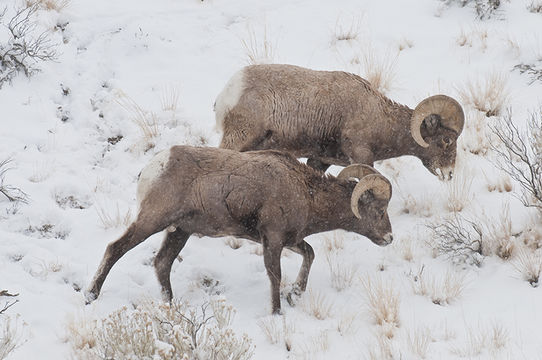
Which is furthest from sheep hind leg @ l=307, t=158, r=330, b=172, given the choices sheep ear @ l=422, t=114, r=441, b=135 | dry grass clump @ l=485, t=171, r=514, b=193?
dry grass clump @ l=485, t=171, r=514, b=193

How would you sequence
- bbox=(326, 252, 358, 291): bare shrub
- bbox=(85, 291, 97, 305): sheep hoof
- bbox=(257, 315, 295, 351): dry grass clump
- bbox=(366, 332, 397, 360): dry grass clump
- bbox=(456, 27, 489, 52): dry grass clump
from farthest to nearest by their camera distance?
bbox=(456, 27, 489, 52): dry grass clump
bbox=(326, 252, 358, 291): bare shrub
bbox=(85, 291, 97, 305): sheep hoof
bbox=(257, 315, 295, 351): dry grass clump
bbox=(366, 332, 397, 360): dry grass clump

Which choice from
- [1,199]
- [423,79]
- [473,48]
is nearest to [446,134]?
[423,79]

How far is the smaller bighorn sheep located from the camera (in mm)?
7738

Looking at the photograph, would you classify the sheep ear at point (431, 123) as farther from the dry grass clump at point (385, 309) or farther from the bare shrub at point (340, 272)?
the dry grass clump at point (385, 309)

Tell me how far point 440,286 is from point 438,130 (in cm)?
234

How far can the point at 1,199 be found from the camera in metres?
9.58

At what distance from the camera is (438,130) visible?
32.2ft

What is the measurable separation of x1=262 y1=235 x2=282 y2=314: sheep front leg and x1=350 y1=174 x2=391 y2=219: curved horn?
2.82 feet

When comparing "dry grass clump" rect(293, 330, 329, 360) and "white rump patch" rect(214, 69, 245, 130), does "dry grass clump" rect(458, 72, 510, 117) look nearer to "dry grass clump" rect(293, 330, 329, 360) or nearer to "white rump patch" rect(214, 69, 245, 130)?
"white rump patch" rect(214, 69, 245, 130)

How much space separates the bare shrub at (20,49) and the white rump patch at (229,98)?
3995mm

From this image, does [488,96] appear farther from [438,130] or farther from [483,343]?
[483,343]

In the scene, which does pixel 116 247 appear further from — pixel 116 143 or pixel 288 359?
pixel 116 143

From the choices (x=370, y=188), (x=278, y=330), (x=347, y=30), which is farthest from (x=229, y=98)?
(x=347, y=30)

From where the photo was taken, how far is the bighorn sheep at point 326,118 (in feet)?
30.3
